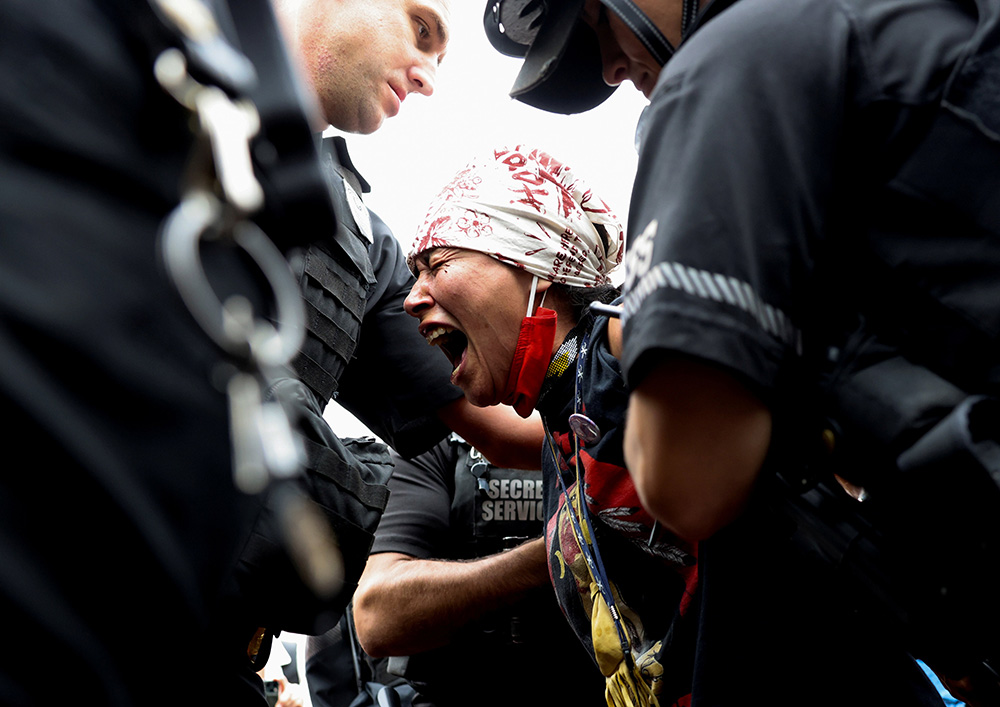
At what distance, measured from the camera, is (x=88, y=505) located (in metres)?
0.46

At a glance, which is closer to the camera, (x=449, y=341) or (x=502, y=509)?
(x=449, y=341)

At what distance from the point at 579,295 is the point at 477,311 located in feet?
0.93

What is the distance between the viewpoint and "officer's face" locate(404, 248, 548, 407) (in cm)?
211

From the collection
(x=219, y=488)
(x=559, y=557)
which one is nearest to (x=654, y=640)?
(x=559, y=557)

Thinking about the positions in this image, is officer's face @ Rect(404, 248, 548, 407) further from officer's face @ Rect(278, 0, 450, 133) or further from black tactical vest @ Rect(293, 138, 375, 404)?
officer's face @ Rect(278, 0, 450, 133)

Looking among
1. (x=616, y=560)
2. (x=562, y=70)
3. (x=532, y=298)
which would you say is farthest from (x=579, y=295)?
(x=616, y=560)

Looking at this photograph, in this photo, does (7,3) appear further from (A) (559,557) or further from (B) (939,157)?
(A) (559,557)

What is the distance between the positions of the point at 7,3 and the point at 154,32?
3.3 inches

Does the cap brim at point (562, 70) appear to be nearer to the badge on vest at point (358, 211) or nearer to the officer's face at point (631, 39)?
the officer's face at point (631, 39)

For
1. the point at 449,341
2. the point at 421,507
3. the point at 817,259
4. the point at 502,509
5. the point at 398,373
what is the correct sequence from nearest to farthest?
1. the point at 817,259
2. the point at 449,341
3. the point at 398,373
4. the point at 502,509
5. the point at 421,507

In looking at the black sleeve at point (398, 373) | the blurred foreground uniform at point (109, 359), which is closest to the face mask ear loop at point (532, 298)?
the black sleeve at point (398, 373)

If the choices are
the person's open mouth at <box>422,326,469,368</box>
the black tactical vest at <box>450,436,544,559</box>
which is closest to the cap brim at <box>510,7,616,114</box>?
the person's open mouth at <box>422,326,469,368</box>

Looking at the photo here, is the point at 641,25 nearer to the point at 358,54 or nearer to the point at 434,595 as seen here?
the point at 358,54

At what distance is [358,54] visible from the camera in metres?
2.20
